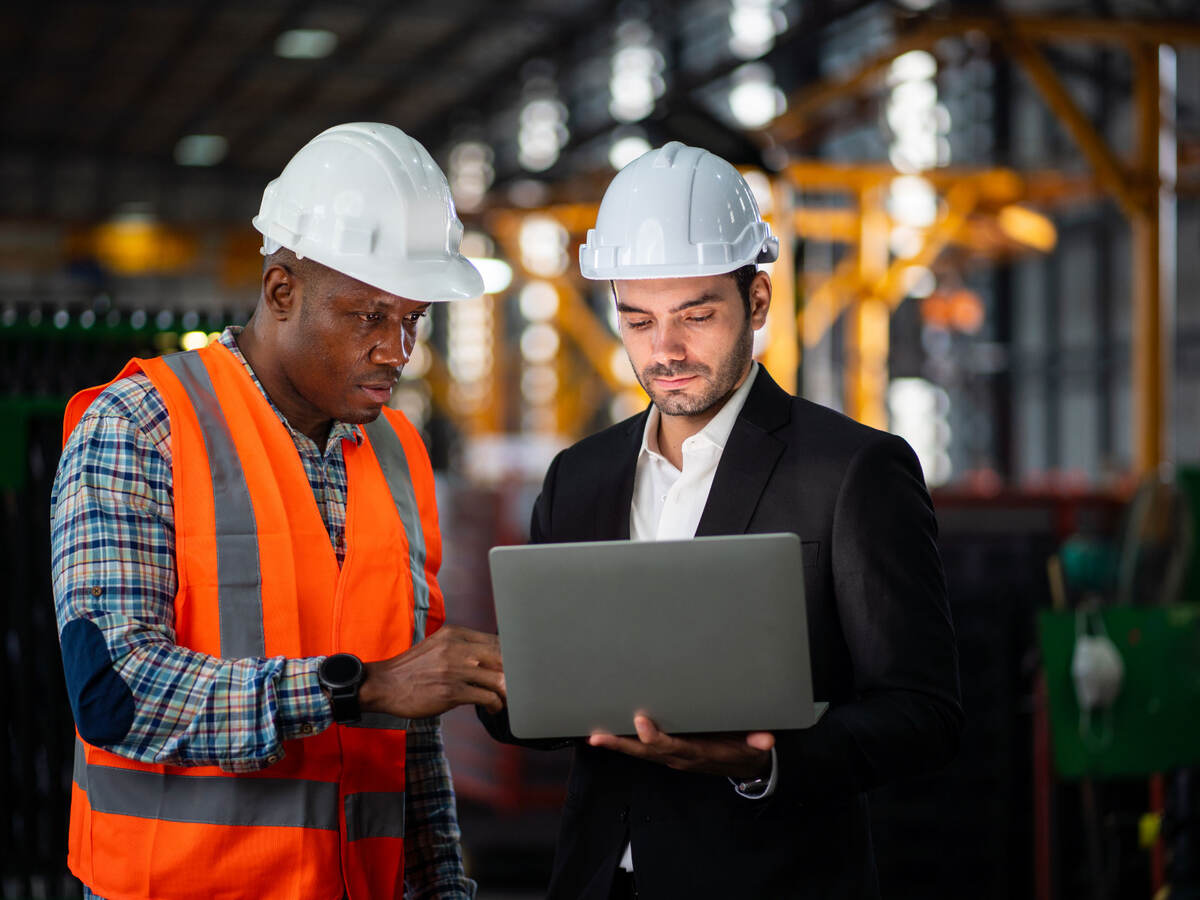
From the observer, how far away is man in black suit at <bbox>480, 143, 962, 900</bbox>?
2211mm

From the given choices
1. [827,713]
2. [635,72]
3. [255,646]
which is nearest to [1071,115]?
[827,713]


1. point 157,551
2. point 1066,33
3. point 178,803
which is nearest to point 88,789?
point 178,803

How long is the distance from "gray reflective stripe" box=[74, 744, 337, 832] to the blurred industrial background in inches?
50.2

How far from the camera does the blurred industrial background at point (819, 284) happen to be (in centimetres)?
491

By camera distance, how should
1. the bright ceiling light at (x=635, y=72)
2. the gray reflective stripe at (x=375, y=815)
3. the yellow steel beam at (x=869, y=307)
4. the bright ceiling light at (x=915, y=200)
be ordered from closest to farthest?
the gray reflective stripe at (x=375, y=815) → the bright ceiling light at (x=915, y=200) → the yellow steel beam at (x=869, y=307) → the bright ceiling light at (x=635, y=72)

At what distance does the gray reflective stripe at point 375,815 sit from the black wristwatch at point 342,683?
1.09ft

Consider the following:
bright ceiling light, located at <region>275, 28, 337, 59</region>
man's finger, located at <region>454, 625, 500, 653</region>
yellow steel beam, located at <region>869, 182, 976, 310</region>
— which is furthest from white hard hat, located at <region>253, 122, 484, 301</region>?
bright ceiling light, located at <region>275, 28, 337, 59</region>

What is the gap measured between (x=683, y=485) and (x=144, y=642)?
100 centimetres

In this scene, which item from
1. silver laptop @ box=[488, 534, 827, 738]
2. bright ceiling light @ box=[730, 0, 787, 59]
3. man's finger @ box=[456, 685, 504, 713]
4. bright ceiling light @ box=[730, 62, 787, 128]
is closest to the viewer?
silver laptop @ box=[488, 534, 827, 738]

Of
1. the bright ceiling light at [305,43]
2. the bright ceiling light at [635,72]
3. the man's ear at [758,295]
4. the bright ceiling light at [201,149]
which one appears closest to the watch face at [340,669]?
the man's ear at [758,295]

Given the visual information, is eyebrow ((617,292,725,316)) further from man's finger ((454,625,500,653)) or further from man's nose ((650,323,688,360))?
man's finger ((454,625,500,653))

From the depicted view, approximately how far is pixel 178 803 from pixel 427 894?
0.66 m

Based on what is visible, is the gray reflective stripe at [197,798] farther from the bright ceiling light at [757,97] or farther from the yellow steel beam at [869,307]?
the bright ceiling light at [757,97]

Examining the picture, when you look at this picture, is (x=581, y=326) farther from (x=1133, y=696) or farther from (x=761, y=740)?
(x=761, y=740)
